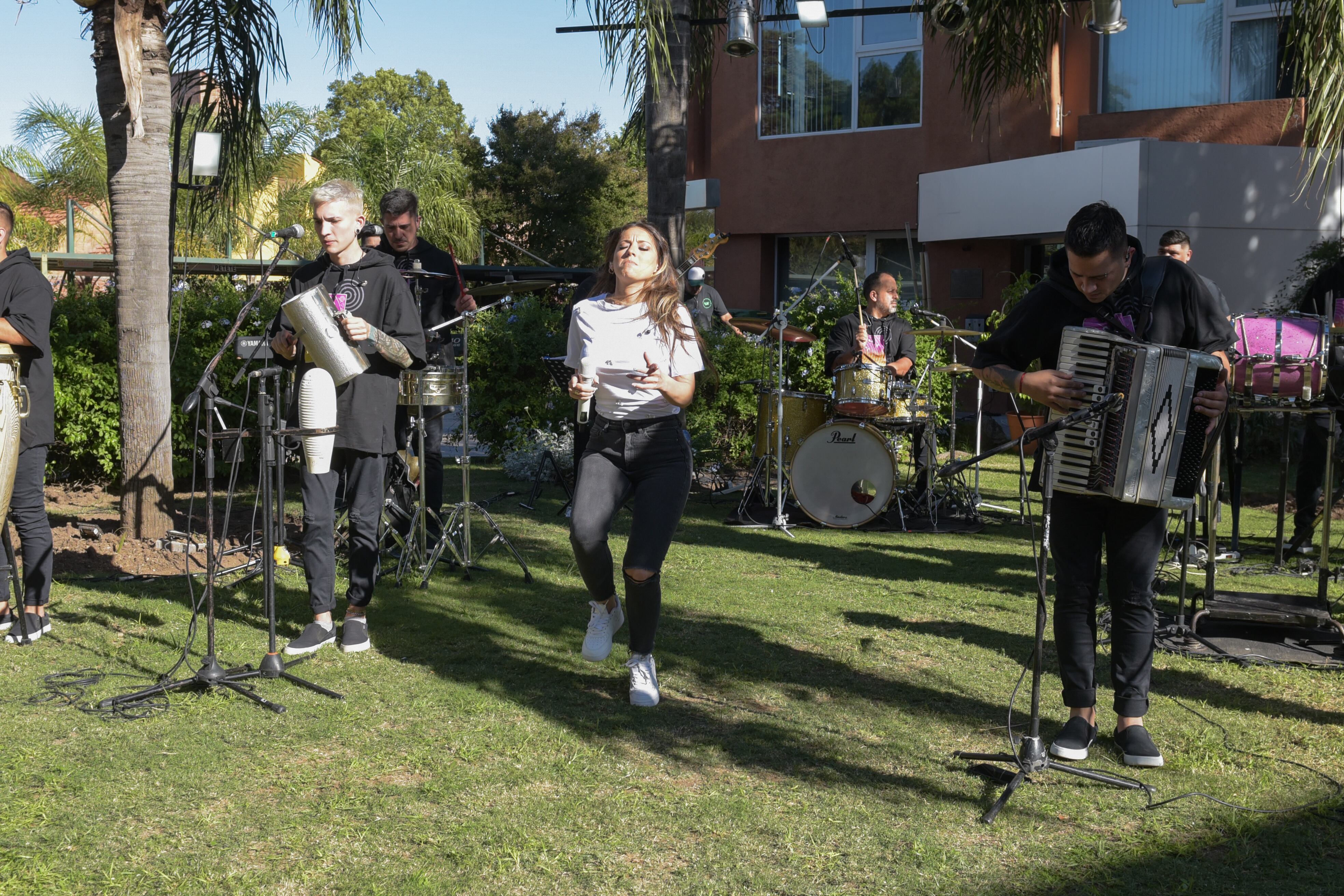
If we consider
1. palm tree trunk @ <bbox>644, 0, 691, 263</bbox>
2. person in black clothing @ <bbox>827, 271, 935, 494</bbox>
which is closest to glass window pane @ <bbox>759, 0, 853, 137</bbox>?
palm tree trunk @ <bbox>644, 0, 691, 263</bbox>

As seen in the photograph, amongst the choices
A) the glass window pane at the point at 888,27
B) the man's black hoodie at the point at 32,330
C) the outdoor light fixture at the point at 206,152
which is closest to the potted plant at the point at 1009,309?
the glass window pane at the point at 888,27

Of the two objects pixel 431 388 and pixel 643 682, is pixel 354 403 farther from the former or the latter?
pixel 643 682

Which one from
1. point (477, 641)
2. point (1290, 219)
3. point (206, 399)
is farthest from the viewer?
point (1290, 219)

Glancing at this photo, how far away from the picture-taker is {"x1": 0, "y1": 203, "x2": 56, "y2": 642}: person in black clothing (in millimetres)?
5688

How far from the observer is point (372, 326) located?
555 centimetres

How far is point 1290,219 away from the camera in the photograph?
14461 mm

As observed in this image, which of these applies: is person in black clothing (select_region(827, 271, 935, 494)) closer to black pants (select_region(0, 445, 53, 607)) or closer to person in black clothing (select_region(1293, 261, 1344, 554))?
person in black clothing (select_region(1293, 261, 1344, 554))

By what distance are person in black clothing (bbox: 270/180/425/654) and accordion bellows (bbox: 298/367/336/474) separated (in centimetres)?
15

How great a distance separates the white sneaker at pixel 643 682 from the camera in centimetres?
496

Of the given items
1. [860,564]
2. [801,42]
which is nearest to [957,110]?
[801,42]

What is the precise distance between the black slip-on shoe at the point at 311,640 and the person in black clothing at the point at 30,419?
1.31m

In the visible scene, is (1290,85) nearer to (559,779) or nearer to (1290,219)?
(1290,219)

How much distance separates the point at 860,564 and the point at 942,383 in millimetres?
4492

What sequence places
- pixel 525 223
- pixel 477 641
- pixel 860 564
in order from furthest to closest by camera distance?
1. pixel 525 223
2. pixel 860 564
3. pixel 477 641
